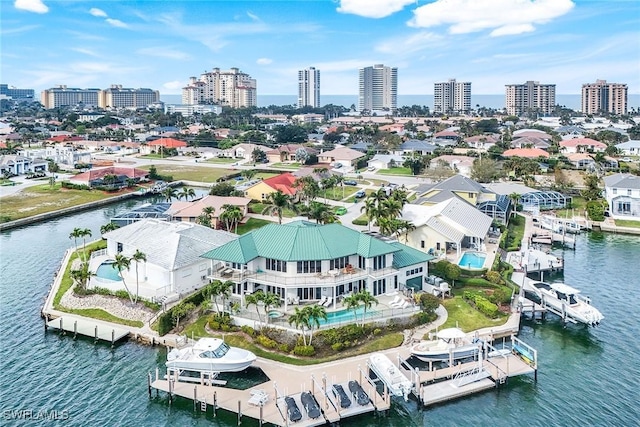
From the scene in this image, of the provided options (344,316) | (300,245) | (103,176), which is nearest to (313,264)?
(300,245)

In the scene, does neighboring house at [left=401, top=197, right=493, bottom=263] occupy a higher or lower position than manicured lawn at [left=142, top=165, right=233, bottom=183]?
lower

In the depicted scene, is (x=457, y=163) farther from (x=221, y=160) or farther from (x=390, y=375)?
(x=390, y=375)

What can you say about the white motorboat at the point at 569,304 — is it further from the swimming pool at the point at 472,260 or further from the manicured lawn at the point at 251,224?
the manicured lawn at the point at 251,224

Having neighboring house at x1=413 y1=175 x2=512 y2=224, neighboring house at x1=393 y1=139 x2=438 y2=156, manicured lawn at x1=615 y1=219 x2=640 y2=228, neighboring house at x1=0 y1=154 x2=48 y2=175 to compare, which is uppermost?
neighboring house at x1=393 y1=139 x2=438 y2=156

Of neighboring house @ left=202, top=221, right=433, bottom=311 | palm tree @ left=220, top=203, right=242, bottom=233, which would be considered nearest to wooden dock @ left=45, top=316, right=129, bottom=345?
neighboring house @ left=202, top=221, right=433, bottom=311

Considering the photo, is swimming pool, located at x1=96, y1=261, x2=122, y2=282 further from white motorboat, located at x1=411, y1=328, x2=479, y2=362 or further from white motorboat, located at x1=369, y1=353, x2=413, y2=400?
white motorboat, located at x1=411, y1=328, x2=479, y2=362

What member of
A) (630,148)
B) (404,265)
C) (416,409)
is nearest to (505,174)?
(630,148)

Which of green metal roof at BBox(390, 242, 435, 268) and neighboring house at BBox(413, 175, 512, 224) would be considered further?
neighboring house at BBox(413, 175, 512, 224)
